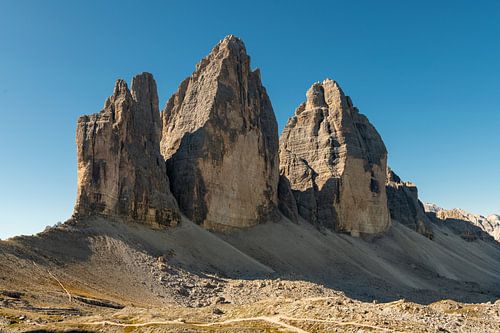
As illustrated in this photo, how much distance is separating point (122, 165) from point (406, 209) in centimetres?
9051

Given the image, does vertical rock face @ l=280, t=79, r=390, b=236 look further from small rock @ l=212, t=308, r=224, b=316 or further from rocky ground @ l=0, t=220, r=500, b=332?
small rock @ l=212, t=308, r=224, b=316

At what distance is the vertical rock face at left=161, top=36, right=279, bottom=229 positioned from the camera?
234 feet

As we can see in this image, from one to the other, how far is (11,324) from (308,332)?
15683 mm

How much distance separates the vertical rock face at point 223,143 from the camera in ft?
234

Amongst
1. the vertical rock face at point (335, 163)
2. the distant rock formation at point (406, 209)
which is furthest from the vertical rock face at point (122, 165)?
the distant rock formation at point (406, 209)

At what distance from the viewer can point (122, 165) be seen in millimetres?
59469

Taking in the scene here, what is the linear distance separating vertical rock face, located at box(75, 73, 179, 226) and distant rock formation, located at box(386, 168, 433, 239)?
7959cm

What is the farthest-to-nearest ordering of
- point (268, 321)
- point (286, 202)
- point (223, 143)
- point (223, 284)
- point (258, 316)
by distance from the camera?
point (286, 202) → point (223, 143) → point (223, 284) → point (258, 316) → point (268, 321)

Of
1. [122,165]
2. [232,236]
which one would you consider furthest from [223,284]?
[232,236]

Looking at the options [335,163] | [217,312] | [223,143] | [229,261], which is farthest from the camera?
[335,163]

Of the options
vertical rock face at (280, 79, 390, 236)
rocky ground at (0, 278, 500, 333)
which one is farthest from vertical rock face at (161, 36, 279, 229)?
rocky ground at (0, 278, 500, 333)

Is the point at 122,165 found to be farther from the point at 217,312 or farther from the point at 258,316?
the point at 258,316

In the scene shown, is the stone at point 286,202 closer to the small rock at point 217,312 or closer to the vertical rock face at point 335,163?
the vertical rock face at point 335,163

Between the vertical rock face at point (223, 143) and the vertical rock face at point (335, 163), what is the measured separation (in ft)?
45.6
